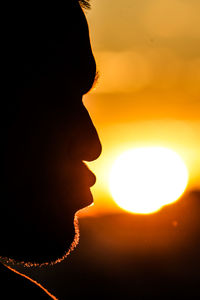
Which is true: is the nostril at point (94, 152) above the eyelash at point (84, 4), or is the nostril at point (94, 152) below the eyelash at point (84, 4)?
below

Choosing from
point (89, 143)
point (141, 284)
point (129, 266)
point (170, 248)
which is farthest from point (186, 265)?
point (89, 143)

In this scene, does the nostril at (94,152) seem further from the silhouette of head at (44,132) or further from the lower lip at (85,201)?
the lower lip at (85,201)

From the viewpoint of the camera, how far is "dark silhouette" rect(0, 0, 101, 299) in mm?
3238

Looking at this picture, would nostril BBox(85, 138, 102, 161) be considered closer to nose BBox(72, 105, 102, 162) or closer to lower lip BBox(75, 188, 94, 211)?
nose BBox(72, 105, 102, 162)

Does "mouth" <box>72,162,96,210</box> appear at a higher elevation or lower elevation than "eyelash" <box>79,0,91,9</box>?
lower

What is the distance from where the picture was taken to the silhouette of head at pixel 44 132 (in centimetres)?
325

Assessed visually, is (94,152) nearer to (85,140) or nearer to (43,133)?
(85,140)

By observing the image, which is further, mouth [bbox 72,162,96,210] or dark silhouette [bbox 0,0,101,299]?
mouth [bbox 72,162,96,210]

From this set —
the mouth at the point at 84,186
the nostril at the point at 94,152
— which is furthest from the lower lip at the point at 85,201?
the nostril at the point at 94,152

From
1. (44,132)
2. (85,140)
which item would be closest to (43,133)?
(44,132)

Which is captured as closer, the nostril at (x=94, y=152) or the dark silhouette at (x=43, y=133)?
the dark silhouette at (x=43, y=133)

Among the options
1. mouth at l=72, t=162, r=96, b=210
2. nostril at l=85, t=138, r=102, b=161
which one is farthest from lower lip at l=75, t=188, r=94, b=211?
nostril at l=85, t=138, r=102, b=161

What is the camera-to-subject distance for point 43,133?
336 cm

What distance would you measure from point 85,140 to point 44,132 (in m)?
0.32
